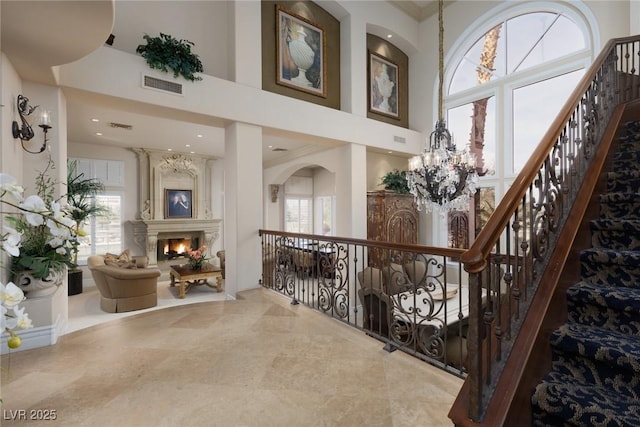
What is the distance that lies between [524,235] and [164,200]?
8.87 metres

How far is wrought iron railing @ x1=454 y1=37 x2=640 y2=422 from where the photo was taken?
1385mm

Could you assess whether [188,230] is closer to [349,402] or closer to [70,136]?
[70,136]

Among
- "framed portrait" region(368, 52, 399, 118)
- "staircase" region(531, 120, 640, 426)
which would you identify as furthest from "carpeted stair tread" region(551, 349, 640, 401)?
"framed portrait" region(368, 52, 399, 118)

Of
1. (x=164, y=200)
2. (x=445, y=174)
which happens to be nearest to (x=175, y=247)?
(x=164, y=200)

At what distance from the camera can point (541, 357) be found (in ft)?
5.03

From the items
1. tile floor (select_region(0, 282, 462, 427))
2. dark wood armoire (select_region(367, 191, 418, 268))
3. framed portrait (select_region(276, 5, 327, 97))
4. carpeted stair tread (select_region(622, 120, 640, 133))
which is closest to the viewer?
tile floor (select_region(0, 282, 462, 427))

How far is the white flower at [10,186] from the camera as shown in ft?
2.70

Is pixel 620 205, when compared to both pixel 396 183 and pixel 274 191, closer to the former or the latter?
pixel 396 183

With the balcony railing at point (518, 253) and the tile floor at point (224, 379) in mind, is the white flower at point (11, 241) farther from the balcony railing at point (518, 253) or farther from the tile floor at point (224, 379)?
the balcony railing at point (518, 253)

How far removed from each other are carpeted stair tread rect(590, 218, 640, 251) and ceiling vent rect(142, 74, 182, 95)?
4.62m

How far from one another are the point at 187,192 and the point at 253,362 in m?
7.62

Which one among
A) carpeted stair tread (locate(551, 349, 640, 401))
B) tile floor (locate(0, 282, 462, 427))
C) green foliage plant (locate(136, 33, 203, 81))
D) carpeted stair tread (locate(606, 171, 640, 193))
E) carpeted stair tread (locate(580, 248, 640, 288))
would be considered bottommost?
tile floor (locate(0, 282, 462, 427))

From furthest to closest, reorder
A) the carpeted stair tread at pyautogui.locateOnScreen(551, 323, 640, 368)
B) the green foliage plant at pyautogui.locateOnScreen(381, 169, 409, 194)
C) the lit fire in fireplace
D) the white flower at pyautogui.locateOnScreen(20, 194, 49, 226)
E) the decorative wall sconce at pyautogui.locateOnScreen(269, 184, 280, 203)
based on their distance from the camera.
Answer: the decorative wall sconce at pyautogui.locateOnScreen(269, 184, 280, 203)
the lit fire in fireplace
the green foliage plant at pyautogui.locateOnScreen(381, 169, 409, 194)
the carpeted stair tread at pyautogui.locateOnScreen(551, 323, 640, 368)
the white flower at pyautogui.locateOnScreen(20, 194, 49, 226)

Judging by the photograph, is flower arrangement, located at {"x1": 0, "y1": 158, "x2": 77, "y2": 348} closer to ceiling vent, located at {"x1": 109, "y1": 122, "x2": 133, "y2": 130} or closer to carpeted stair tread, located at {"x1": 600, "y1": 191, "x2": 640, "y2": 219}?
carpeted stair tread, located at {"x1": 600, "y1": 191, "x2": 640, "y2": 219}
